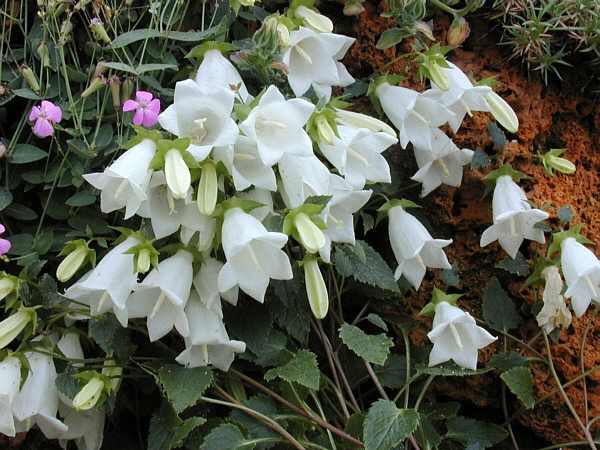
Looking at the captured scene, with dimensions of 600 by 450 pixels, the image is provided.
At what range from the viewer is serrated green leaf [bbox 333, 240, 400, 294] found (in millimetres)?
1335

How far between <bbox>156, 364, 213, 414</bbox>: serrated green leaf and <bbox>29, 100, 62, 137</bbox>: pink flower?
0.46m

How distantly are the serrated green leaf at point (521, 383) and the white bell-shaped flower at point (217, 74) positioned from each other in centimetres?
66

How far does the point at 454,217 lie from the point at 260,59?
53 cm

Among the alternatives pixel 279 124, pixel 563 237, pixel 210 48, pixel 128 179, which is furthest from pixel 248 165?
pixel 563 237

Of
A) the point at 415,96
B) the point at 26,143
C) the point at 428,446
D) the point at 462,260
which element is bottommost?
the point at 428,446

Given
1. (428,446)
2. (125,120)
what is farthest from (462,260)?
(125,120)

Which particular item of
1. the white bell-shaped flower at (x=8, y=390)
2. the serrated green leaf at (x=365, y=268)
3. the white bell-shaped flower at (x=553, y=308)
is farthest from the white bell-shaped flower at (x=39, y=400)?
the white bell-shaped flower at (x=553, y=308)

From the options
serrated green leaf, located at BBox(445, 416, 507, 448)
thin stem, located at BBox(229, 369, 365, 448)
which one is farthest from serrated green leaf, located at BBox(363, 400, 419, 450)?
serrated green leaf, located at BBox(445, 416, 507, 448)

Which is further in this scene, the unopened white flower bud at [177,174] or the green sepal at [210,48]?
the green sepal at [210,48]

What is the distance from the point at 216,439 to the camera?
1.16 metres

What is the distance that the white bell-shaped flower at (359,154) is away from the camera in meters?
1.18

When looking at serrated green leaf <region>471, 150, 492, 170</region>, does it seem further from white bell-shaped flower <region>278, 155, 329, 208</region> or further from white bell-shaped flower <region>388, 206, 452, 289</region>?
white bell-shaped flower <region>278, 155, 329, 208</region>

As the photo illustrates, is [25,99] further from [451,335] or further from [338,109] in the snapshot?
[451,335]

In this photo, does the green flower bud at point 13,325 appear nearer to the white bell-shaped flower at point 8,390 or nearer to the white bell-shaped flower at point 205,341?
the white bell-shaped flower at point 8,390
